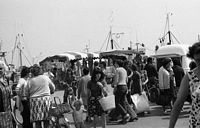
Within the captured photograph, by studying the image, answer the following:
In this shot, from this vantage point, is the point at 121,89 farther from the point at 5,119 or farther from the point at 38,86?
the point at 5,119

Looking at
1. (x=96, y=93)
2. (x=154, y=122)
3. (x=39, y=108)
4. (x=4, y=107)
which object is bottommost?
(x=154, y=122)

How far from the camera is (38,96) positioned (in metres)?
8.32

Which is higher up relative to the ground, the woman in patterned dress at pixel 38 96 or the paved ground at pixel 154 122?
the woman in patterned dress at pixel 38 96

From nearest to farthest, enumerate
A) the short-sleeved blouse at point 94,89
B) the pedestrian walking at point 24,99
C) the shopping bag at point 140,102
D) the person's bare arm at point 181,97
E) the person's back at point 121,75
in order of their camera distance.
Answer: the person's bare arm at point 181,97, the pedestrian walking at point 24,99, the short-sleeved blouse at point 94,89, the person's back at point 121,75, the shopping bag at point 140,102

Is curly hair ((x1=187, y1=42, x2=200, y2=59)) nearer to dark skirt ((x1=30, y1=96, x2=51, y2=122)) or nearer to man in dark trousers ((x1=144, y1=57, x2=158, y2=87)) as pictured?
dark skirt ((x1=30, y1=96, x2=51, y2=122))

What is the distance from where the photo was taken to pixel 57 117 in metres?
8.59

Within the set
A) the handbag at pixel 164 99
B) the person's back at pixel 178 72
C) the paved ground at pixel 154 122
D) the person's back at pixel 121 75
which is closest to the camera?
the paved ground at pixel 154 122

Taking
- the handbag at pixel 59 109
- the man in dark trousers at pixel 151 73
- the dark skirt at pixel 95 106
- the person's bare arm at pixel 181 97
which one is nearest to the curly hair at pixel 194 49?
the person's bare arm at pixel 181 97

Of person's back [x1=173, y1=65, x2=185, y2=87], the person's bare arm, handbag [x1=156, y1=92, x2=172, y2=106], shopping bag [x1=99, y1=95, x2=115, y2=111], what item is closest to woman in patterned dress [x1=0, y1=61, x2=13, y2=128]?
shopping bag [x1=99, y1=95, x2=115, y2=111]

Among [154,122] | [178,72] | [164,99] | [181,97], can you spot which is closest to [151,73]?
[164,99]

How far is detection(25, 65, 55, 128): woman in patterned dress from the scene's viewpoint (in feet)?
27.3

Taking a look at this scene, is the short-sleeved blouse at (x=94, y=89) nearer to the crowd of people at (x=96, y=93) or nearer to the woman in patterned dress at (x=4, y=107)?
the crowd of people at (x=96, y=93)

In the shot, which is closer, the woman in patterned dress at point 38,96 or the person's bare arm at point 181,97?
the person's bare arm at point 181,97

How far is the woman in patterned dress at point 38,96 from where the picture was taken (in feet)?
27.3
